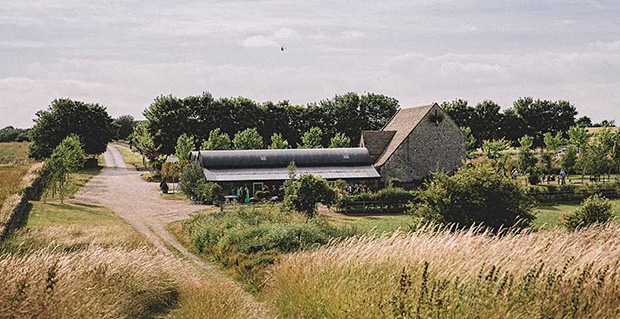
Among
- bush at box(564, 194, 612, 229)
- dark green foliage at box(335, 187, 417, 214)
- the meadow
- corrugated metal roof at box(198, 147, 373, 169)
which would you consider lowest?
dark green foliage at box(335, 187, 417, 214)

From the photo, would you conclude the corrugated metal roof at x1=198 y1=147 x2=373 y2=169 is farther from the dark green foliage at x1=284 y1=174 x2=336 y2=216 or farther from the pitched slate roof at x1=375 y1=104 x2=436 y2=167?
the dark green foliage at x1=284 y1=174 x2=336 y2=216

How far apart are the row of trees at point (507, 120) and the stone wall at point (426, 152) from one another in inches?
1268

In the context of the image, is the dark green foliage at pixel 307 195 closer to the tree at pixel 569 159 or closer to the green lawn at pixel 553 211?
the green lawn at pixel 553 211

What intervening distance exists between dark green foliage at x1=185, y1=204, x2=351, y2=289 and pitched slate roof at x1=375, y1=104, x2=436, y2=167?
88.0 ft

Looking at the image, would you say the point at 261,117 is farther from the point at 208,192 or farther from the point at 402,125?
the point at 208,192

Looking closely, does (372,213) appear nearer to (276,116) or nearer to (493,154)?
(493,154)

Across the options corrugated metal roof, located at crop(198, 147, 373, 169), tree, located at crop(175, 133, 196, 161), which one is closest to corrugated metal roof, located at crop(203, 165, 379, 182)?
corrugated metal roof, located at crop(198, 147, 373, 169)

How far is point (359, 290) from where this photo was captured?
982 centimetres

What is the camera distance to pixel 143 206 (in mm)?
41094

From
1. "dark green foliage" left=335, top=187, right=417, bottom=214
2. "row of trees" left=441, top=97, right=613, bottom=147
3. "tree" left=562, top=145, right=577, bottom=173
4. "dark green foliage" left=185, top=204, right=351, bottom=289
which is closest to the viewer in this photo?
"dark green foliage" left=185, top=204, right=351, bottom=289

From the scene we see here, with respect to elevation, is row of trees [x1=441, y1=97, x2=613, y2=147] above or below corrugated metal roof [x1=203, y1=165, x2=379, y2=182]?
above

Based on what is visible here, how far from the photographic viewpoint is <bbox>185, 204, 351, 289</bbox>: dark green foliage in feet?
59.2

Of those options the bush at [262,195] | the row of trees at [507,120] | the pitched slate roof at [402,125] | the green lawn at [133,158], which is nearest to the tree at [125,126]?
the green lawn at [133,158]

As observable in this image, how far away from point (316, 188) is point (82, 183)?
29477mm
